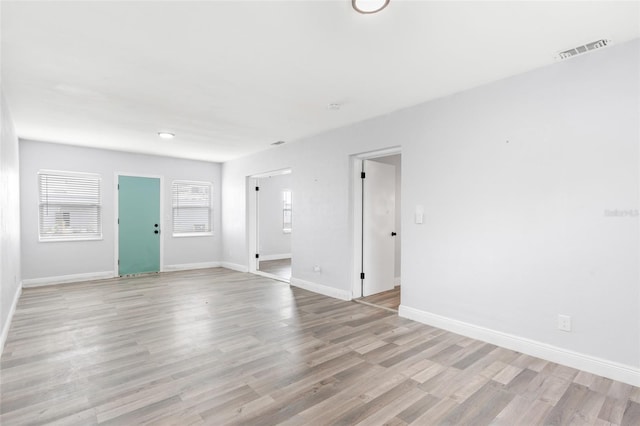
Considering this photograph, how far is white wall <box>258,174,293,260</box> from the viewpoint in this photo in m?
9.44

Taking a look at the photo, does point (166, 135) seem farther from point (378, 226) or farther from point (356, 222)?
point (378, 226)

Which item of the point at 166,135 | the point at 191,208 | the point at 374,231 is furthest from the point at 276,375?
the point at 191,208

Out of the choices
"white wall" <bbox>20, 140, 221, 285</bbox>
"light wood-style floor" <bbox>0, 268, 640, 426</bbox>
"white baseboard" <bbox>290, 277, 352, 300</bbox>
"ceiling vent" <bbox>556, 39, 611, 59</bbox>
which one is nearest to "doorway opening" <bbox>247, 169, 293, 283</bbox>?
"white wall" <bbox>20, 140, 221, 285</bbox>

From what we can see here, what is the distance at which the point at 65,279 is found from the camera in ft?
20.4

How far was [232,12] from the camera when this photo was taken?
217 cm

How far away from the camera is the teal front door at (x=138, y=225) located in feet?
22.5

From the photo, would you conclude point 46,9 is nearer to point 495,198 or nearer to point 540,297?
point 495,198

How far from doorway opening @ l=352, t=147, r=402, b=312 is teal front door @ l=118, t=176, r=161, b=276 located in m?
4.73

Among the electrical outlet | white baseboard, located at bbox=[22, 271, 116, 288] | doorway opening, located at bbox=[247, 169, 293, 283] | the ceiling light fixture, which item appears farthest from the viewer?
doorway opening, located at bbox=[247, 169, 293, 283]

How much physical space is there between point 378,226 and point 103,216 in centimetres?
546

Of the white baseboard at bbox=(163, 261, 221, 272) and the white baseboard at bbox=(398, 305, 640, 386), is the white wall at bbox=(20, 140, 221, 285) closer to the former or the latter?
the white baseboard at bbox=(163, 261, 221, 272)

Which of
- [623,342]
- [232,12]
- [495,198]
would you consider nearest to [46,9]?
[232,12]

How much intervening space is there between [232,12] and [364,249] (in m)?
3.67

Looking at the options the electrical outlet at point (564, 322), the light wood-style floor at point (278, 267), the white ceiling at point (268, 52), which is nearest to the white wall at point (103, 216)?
the light wood-style floor at point (278, 267)
